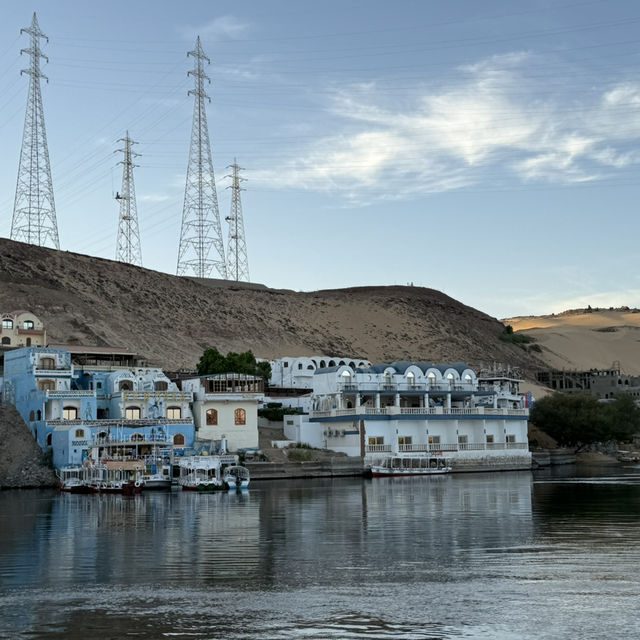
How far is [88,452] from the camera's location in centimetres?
6166

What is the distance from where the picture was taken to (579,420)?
297ft

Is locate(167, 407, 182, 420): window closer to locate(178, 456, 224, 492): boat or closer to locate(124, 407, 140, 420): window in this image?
locate(124, 407, 140, 420): window

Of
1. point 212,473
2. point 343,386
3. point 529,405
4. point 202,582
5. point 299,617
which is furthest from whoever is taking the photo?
point 529,405

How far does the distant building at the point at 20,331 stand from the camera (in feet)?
289

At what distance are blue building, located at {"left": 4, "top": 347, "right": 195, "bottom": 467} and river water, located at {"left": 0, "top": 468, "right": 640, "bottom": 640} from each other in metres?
18.0

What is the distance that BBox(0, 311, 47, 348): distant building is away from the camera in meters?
88.2

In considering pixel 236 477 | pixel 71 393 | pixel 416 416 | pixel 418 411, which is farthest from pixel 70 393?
pixel 418 411

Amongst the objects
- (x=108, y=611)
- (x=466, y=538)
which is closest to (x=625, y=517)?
(x=466, y=538)

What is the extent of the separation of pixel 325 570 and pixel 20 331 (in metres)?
71.7

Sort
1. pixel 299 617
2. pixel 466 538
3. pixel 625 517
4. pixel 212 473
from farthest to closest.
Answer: pixel 212 473
pixel 625 517
pixel 466 538
pixel 299 617

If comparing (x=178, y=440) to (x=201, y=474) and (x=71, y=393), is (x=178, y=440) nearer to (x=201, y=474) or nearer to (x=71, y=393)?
(x=71, y=393)

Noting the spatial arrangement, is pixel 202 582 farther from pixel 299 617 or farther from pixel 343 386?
pixel 343 386

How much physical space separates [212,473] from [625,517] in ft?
95.2

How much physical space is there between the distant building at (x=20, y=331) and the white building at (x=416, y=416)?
27.8 m
